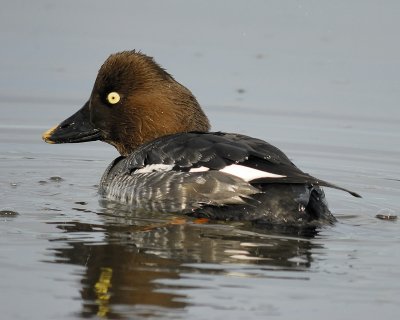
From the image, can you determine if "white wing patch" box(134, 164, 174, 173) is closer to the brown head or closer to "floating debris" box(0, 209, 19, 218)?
the brown head

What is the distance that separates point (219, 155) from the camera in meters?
8.68

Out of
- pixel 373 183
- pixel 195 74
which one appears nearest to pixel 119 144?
pixel 373 183

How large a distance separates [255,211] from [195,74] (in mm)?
5310

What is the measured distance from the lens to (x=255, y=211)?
8492 millimetres

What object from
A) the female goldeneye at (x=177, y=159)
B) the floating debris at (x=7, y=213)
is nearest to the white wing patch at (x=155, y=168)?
the female goldeneye at (x=177, y=159)

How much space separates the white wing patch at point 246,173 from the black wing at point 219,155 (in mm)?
32

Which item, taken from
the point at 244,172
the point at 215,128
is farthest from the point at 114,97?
the point at 215,128

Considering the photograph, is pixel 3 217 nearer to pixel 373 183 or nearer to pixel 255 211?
pixel 255 211

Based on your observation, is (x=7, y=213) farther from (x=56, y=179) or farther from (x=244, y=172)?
(x=244, y=172)

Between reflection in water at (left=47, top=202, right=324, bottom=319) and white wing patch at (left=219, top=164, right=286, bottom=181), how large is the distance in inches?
15.7

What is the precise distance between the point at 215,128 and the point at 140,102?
254 centimetres

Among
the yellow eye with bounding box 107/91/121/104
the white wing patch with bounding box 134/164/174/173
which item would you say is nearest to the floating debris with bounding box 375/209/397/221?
the white wing patch with bounding box 134/164/174/173

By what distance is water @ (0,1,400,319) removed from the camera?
22.1ft

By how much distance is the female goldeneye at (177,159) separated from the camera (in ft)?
27.9
